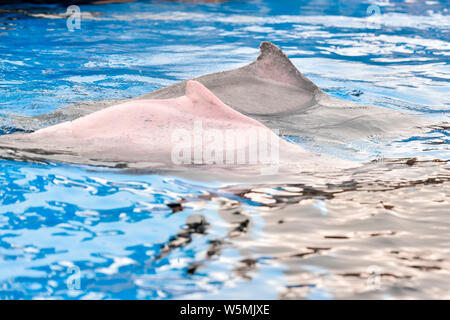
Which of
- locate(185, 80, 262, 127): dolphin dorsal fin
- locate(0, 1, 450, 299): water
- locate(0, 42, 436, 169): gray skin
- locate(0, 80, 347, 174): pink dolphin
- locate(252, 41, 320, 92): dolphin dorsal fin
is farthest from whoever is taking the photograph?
locate(252, 41, 320, 92): dolphin dorsal fin

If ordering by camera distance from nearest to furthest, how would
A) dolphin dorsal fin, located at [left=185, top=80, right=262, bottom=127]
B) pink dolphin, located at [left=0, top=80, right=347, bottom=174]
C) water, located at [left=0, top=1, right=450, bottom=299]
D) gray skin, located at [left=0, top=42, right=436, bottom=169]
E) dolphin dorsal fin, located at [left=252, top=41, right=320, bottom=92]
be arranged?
water, located at [left=0, top=1, right=450, bottom=299]
pink dolphin, located at [left=0, top=80, right=347, bottom=174]
dolphin dorsal fin, located at [left=185, top=80, right=262, bottom=127]
gray skin, located at [left=0, top=42, right=436, bottom=169]
dolphin dorsal fin, located at [left=252, top=41, right=320, bottom=92]

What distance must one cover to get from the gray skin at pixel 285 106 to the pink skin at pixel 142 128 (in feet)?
2.86

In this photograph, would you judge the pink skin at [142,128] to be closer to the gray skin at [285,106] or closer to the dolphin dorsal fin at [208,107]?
the dolphin dorsal fin at [208,107]

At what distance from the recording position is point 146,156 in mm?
3375

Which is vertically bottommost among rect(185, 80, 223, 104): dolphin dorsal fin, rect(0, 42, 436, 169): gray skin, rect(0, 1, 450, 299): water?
rect(0, 1, 450, 299): water

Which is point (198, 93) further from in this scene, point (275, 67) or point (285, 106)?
point (275, 67)

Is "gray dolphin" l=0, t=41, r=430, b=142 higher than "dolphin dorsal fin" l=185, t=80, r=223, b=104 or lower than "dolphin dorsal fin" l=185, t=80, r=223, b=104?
lower

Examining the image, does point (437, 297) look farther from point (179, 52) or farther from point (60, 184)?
point (179, 52)

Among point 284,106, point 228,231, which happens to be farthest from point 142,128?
point 284,106

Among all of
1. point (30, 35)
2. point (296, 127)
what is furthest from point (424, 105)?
point (30, 35)

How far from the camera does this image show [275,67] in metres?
4.89

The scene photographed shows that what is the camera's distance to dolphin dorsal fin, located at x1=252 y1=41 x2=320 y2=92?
4824mm

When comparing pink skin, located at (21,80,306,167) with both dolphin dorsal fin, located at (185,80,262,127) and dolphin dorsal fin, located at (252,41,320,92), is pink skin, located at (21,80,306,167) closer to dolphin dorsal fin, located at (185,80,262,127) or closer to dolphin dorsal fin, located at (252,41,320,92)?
dolphin dorsal fin, located at (185,80,262,127)

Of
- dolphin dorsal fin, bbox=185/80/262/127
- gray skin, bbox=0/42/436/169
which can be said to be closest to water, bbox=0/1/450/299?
gray skin, bbox=0/42/436/169
